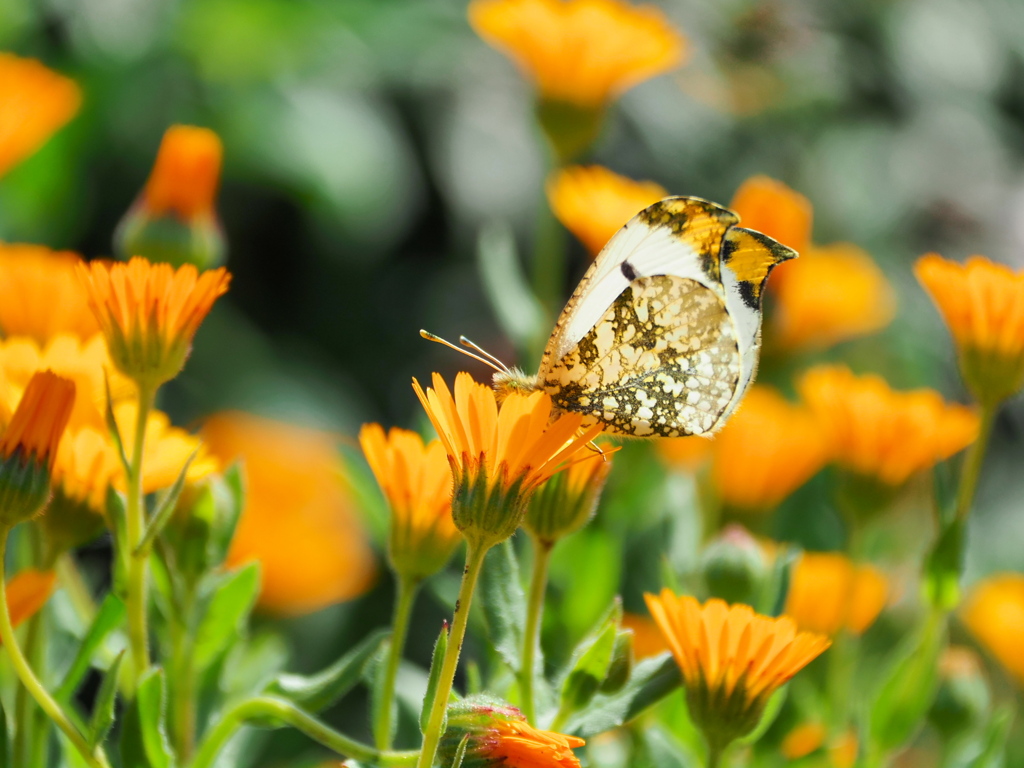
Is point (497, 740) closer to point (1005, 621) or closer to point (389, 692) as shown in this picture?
point (389, 692)

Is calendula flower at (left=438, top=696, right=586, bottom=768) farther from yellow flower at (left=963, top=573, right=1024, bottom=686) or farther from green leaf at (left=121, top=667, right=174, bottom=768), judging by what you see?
yellow flower at (left=963, top=573, right=1024, bottom=686)

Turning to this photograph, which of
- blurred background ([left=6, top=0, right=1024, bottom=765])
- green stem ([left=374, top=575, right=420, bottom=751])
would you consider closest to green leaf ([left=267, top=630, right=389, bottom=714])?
green stem ([left=374, top=575, right=420, bottom=751])

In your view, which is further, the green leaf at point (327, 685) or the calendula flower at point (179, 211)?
the calendula flower at point (179, 211)

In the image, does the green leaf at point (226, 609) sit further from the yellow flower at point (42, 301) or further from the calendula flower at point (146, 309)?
the yellow flower at point (42, 301)

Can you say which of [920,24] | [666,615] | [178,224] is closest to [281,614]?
[178,224]

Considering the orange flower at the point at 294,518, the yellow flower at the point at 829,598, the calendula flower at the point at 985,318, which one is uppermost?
the calendula flower at the point at 985,318

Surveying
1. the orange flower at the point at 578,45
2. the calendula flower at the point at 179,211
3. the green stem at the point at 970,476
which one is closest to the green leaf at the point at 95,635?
the calendula flower at the point at 179,211
